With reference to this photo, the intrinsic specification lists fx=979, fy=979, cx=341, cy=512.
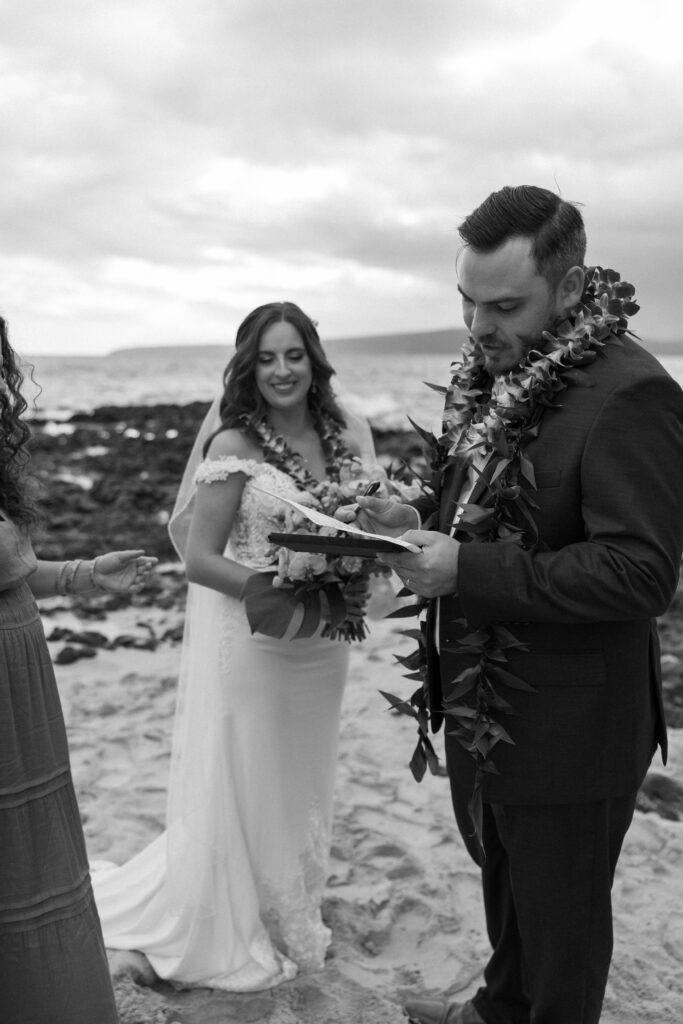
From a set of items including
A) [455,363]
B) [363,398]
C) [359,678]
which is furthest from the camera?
[363,398]

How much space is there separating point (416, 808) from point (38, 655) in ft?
9.14

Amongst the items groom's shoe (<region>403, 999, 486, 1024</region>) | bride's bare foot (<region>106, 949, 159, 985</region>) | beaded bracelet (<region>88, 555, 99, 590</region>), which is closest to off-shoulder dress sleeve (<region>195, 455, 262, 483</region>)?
beaded bracelet (<region>88, 555, 99, 590</region>)

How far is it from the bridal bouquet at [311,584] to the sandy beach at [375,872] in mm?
648

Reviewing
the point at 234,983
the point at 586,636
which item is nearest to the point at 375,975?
the point at 234,983

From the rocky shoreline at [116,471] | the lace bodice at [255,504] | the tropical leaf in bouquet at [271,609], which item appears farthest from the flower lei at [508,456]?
the rocky shoreline at [116,471]

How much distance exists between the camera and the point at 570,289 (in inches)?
108

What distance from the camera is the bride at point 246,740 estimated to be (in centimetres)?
389

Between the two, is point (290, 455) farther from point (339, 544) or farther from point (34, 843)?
point (34, 843)

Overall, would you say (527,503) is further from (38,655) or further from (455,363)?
(38,655)

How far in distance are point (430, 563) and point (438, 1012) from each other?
1.80 metres

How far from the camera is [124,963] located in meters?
3.80

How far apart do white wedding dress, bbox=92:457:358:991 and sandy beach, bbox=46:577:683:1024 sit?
198mm

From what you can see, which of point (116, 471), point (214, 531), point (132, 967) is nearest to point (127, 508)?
point (116, 471)

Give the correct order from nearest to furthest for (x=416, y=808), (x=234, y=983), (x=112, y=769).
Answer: (x=234, y=983) < (x=416, y=808) < (x=112, y=769)
